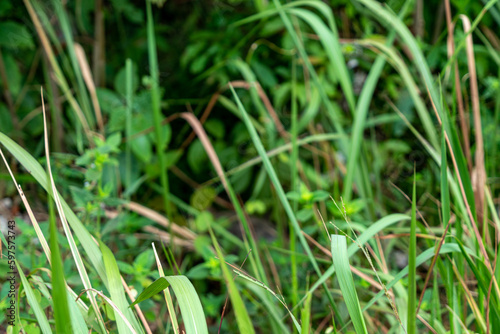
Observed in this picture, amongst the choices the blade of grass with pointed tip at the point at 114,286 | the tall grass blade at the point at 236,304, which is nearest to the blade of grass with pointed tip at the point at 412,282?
the tall grass blade at the point at 236,304

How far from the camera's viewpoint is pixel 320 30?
937mm

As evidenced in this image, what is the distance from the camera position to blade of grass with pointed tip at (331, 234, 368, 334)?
0.54 meters

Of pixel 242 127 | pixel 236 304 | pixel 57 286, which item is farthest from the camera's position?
pixel 242 127

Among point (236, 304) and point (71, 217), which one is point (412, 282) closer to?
point (236, 304)

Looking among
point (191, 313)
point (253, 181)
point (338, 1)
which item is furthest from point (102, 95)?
point (191, 313)

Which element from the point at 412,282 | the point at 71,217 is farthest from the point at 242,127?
the point at 412,282

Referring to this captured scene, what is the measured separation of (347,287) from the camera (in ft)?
1.79

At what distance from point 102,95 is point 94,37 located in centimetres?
32

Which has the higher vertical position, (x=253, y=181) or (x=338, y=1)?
(x=338, y=1)

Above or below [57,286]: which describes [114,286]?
below

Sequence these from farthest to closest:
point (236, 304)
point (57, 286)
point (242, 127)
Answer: point (242, 127) → point (236, 304) → point (57, 286)

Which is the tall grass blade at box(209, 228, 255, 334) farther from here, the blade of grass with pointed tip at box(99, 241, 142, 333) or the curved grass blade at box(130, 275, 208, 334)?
the blade of grass with pointed tip at box(99, 241, 142, 333)

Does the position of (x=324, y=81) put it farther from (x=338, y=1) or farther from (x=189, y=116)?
(x=189, y=116)

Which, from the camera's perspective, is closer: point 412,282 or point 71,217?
point 412,282
